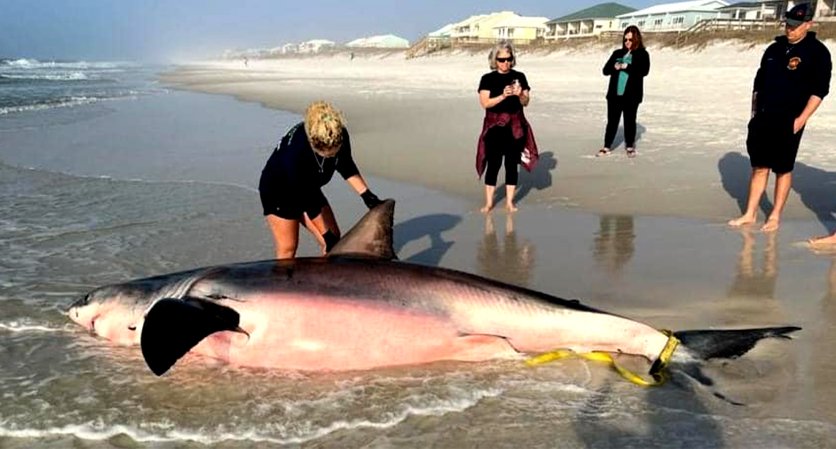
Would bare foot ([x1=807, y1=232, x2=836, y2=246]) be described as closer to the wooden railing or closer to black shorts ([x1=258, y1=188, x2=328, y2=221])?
black shorts ([x1=258, y1=188, x2=328, y2=221])

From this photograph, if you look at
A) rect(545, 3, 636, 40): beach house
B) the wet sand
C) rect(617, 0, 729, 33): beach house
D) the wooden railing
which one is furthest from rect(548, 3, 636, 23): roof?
the wet sand

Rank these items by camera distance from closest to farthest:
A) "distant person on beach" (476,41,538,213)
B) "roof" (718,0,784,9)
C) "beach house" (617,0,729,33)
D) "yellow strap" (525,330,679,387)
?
"yellow strap" (525,330,679,387) → "distant person on beach" (476,41,538,213) → "roof" (718,0,784,9) → "beach house" (617,0,729,33)

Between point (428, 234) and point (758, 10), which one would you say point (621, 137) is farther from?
point (758, 10)

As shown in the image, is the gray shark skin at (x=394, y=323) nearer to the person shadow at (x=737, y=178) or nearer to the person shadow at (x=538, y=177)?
the person shadow at (x=737, y=178)

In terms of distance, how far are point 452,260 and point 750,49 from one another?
27.9 metres

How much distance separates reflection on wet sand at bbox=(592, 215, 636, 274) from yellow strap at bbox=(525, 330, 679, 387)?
5.64 feet

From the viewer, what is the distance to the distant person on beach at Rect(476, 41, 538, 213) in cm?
695

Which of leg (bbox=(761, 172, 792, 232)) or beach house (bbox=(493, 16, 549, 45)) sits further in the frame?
beach house (bbox=(493, 16, 549, 45))

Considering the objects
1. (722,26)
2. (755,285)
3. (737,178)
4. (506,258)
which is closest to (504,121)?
(506,258)

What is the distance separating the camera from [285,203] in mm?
4660

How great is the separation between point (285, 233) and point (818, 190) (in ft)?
20.7

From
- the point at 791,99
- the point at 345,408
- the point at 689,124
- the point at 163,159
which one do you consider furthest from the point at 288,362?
the point at 689,124

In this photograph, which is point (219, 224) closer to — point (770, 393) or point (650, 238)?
point (650, 238)

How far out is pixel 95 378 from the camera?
142 inches
